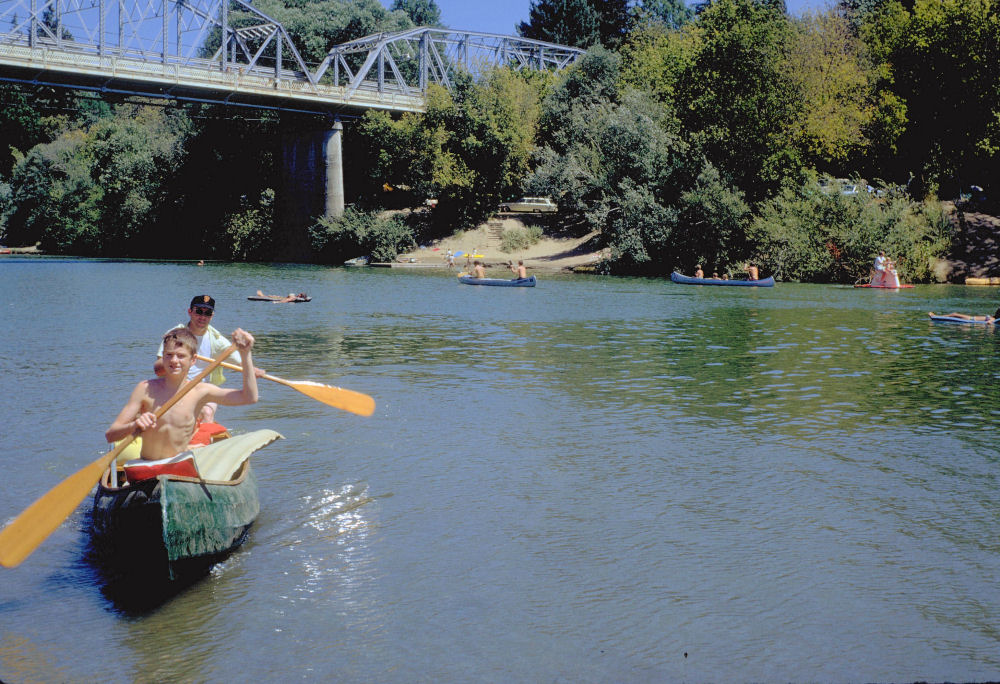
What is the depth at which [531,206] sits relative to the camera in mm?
67250

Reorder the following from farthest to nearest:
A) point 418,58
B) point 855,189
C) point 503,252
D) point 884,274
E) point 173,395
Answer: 1. point 418,58
2. point 503,252
3. point 855,189
4. point 884,274
5. point 173,395

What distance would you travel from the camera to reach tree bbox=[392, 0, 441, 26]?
13212cm

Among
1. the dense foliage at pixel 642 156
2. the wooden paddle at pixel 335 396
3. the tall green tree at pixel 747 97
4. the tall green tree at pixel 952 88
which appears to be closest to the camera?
the wooden paddle at pixel 335 396

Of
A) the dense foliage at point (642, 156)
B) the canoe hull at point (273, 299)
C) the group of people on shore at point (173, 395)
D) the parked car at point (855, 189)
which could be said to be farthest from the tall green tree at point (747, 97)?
the group of people on shore at point (173, 395)

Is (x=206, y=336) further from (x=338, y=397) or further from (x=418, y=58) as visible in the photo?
(x=418, y=58)

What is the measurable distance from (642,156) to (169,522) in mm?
46251

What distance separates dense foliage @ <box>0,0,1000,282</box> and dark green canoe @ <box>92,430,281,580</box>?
131 feet

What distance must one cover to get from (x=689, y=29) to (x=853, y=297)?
98.2ft

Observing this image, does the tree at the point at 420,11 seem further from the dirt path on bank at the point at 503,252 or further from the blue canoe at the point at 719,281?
the blue canoe at the point at 719,281

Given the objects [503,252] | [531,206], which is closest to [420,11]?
[531,206]

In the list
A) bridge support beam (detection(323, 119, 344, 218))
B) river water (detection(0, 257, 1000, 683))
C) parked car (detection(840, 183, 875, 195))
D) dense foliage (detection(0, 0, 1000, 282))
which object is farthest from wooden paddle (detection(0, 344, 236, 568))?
bridge support beam (detection(323, 119, 344, 218))

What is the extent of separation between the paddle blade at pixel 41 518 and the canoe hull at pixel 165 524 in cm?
20

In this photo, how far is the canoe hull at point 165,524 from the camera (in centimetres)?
712

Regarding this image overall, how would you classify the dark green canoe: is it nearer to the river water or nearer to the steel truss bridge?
the river water
